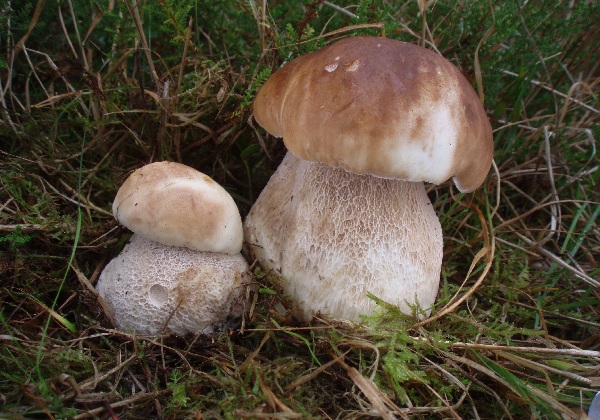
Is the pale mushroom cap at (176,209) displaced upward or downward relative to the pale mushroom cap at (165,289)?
upward

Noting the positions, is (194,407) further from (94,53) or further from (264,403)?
(94,53)

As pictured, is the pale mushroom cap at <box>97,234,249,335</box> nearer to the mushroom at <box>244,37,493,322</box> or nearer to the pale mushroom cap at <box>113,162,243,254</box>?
the pale mushroom cap at <box>113,162,243,254</box>

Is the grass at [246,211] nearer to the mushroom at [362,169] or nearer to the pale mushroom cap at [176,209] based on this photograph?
the mushroom at [362,169]

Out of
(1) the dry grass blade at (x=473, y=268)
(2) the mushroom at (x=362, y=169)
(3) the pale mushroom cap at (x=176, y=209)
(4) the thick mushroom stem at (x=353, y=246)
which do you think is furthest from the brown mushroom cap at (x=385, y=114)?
(1) the dry grass blade at (x=473, y=268)

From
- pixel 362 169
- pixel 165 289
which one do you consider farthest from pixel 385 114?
pixel 165 289

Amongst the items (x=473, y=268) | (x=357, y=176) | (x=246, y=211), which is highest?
(x=357, y=176)

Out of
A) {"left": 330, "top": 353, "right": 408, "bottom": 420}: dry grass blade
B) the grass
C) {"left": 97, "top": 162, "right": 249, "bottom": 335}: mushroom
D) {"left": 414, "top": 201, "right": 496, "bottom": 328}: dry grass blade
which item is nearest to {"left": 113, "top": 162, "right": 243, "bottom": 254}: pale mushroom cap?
{"left": 97, "top": 162, "right": 249, "bottom": 335}: mushroom

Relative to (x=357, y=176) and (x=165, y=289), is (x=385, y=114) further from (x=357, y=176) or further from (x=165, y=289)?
(x=165, y=289)
